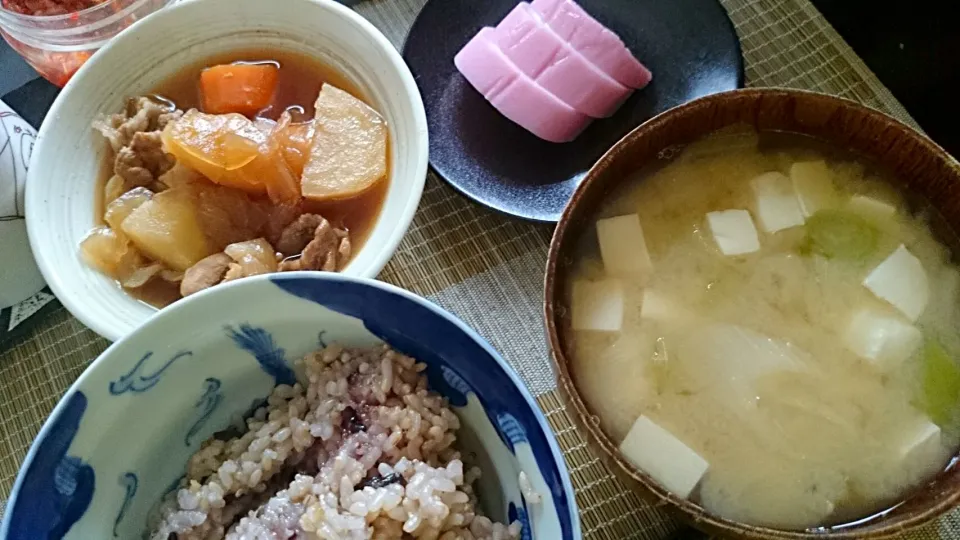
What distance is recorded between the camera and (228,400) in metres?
1.07

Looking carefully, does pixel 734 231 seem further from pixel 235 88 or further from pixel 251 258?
pixel 235 88

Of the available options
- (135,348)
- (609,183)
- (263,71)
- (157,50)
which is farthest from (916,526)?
(157,50)

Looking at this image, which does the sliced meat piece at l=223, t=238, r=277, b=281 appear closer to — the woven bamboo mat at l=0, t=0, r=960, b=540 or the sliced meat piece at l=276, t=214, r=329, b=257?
the sliced meat piece at l=276, t=214, r=329, b=257

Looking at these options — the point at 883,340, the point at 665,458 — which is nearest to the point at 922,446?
the point at 883,340

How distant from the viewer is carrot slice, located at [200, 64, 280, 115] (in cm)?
139

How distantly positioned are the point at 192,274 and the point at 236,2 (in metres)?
0.48

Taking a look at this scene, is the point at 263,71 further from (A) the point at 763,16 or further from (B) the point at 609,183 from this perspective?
(A) the point at 763,16

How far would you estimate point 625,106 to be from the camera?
4.90ft

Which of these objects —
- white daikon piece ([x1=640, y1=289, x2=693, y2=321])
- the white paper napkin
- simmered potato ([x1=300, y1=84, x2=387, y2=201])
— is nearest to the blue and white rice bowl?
white daikon piece ([x1=640, y1=289, x2=693, y2=321])

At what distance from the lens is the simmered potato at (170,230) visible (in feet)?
4.11

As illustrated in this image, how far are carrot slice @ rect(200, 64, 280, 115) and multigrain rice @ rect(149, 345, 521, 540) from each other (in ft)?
1.83

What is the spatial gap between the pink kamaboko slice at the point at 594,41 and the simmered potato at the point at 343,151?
38cm

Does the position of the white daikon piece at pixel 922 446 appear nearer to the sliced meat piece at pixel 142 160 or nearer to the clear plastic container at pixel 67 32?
the sliced meat piece at pixel 142 160

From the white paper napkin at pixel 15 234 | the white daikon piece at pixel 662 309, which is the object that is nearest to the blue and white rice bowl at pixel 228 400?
the white daikon piece at pixel 662 309
